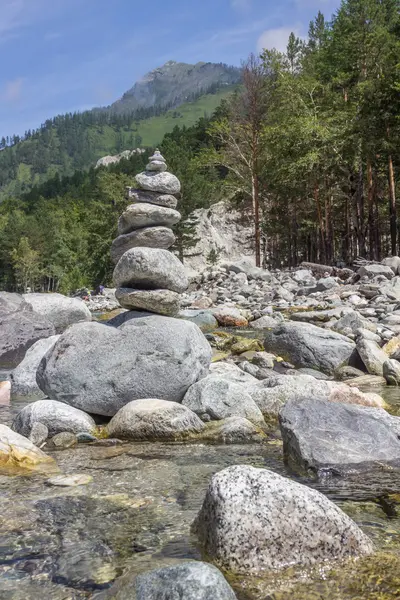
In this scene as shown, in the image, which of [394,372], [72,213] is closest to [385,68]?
[394,372]

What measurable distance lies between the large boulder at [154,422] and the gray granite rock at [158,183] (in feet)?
14.0

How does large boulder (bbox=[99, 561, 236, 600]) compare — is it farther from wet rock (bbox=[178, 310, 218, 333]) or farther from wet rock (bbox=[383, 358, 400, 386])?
wet rock (bbox=[178, 310, 218, 333])

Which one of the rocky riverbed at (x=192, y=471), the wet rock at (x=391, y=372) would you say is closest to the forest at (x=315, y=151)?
the wet rock at (x=391, y=372)

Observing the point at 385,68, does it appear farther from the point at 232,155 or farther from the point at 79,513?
the point at 79,513

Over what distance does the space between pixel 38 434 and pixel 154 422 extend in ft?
5.35

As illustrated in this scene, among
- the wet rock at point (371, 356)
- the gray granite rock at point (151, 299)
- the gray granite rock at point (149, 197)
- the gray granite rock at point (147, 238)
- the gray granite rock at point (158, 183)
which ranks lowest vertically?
the wet rock at point (371, 356)

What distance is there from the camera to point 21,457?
662 cm

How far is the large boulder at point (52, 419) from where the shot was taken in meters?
7.98

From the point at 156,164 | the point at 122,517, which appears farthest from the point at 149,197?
the point at 122,517

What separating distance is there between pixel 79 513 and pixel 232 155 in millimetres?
42147

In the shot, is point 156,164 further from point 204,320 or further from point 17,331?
point 204,320

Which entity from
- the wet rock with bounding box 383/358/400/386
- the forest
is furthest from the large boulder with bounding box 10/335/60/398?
the forest

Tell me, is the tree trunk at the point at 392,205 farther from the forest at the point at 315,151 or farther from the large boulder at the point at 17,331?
the large boulder at the point at 17,331

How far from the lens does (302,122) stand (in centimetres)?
3862
